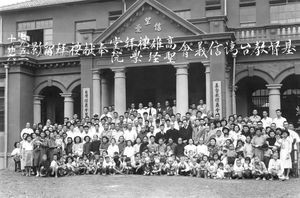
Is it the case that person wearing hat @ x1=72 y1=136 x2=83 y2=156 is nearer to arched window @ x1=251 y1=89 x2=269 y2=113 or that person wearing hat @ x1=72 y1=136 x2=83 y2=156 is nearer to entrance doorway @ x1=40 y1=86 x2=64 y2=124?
entrance doorway @ x1=40 y1=86 x2=64 y2=124

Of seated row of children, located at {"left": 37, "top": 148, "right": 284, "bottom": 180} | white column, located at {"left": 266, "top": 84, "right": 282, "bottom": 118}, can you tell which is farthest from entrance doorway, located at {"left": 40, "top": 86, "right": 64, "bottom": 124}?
white column, located at {"left": 266, "top": 84, "right": 282, "bottom": 118}

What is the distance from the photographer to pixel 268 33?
21875 mm

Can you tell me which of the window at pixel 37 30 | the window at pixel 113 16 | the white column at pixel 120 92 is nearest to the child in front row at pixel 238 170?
the white column at pixel 120 92

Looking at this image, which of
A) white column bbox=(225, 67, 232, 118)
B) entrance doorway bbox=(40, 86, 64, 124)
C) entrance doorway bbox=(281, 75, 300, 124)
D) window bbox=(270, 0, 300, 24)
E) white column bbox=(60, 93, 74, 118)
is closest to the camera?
white column bbox=(225, 67, 232, 118)

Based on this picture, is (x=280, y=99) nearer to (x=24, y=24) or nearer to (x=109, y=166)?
(x=109, y=166)

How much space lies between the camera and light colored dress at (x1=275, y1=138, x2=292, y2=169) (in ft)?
49.0

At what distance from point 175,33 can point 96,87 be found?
451cm

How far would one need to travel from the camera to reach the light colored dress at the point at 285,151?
49.0 feet

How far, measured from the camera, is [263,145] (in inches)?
611

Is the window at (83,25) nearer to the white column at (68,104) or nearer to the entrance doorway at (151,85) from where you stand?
the white column at (68,104)

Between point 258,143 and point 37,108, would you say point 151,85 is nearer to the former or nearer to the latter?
point 37,108

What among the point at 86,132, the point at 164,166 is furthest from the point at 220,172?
the point at 86,132

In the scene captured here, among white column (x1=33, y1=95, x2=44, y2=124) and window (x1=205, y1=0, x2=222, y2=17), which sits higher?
window (x1=205, y1=0, x2=222, y2=17)

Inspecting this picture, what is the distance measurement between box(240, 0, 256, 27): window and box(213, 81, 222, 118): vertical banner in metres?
5.41
